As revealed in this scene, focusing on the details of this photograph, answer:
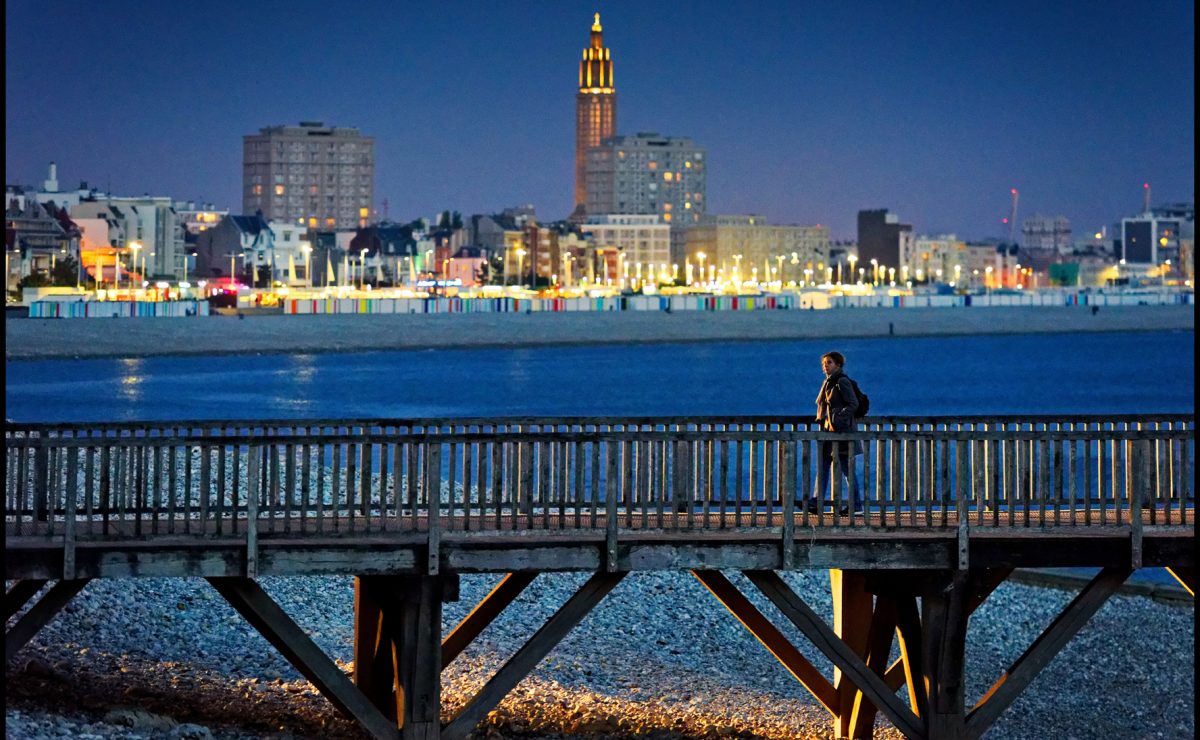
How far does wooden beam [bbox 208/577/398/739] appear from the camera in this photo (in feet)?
50.4

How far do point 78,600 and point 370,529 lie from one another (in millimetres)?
8947

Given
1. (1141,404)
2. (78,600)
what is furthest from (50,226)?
(78,600)

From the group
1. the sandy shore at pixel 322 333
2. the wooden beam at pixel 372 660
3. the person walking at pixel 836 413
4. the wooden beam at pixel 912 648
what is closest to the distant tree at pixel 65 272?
the sandy shore at pixel 322 333

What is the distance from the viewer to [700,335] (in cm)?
19675

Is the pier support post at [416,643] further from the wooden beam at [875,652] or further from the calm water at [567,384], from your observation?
the calm water at [567,384]

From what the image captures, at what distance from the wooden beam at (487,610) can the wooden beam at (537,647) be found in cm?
92

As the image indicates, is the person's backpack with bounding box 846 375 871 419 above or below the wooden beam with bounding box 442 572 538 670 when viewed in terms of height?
above

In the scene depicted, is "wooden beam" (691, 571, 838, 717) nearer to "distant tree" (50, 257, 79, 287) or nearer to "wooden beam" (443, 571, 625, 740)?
"wooden beam" (443, 571, 625, 740)

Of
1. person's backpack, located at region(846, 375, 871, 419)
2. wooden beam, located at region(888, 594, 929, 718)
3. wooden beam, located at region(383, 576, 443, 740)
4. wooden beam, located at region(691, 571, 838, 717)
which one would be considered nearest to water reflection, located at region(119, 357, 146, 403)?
wooden beam, located at region(691, 571, 838, 717)

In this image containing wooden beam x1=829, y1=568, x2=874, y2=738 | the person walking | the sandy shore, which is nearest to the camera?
the person walking

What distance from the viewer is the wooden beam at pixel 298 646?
605 inches

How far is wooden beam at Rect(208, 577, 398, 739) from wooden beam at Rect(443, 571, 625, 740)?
0.62 meters

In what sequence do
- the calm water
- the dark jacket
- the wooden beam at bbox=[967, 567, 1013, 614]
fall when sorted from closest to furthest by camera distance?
the wooden beam at bbox=[967, 567, 1013, 614]
the dark jacket
the calm water

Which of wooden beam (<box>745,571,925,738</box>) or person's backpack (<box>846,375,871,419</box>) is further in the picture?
person's backpack (<box>846,375,871,419</box>)
